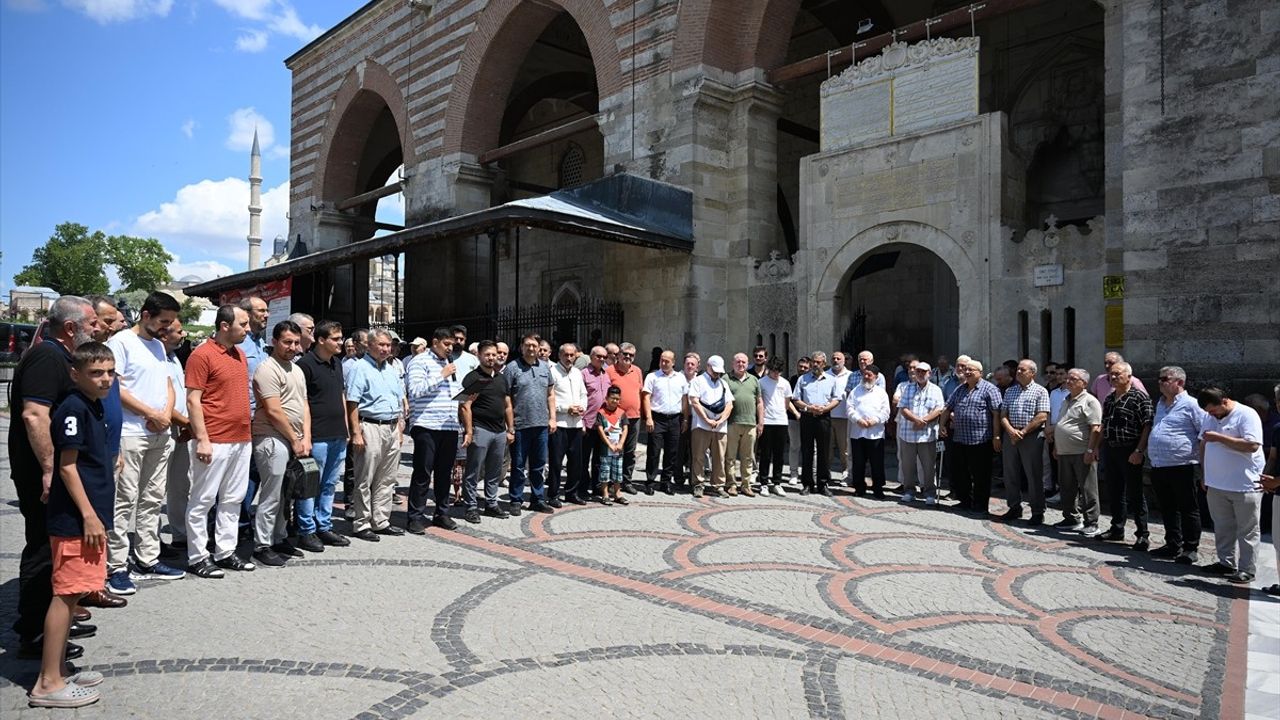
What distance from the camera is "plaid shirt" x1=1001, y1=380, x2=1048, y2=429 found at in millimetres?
7531

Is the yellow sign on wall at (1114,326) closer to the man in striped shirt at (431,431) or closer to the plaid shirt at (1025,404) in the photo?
the plaid shirt at (1025,404)

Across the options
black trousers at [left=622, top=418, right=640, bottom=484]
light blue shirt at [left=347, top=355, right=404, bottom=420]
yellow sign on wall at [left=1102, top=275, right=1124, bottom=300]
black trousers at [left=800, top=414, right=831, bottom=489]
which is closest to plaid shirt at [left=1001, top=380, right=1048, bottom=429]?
black trousers at [left=800, top=414, right=831, bottom=489]

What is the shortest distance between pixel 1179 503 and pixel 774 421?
397 centimetres

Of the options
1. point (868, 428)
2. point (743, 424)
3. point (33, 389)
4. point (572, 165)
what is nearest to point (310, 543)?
point (33, 389)

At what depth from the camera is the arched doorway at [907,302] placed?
1556 centimetres

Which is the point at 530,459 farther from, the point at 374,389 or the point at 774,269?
the point at 774,269

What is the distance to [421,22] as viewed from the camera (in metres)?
18.4

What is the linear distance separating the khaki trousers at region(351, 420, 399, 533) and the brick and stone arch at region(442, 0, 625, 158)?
1131 cm

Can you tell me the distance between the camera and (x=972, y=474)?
8.00m

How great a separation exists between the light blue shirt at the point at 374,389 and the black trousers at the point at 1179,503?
595 cm

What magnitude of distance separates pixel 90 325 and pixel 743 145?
10.8 meters

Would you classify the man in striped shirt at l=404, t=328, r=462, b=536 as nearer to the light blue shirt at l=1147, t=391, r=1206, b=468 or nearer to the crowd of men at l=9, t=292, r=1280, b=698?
the crowd of men at l=9, t=292, r=1280, b=698

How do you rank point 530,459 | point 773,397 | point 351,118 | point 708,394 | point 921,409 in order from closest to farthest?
point 530,459 < point 921,409 < point 708,394 < point 773,397 < point 351,118

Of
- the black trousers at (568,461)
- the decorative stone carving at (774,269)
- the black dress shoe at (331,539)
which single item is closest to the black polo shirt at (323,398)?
the black dress shoe at (331,539)
